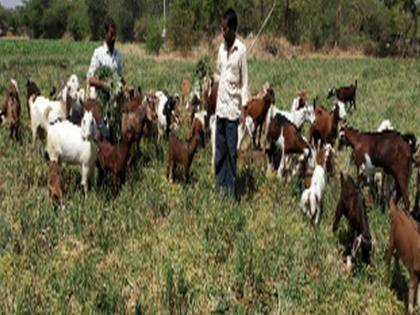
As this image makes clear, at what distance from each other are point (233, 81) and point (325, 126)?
2894 mm

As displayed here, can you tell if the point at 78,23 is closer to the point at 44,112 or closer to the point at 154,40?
the point at 154,40

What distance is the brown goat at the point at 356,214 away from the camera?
551 cm

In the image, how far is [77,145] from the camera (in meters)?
7.37

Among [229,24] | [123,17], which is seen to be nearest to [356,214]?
[229,24]

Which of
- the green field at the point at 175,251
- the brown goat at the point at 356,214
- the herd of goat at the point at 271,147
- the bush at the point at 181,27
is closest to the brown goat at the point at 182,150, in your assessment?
the herd of goat at the point at 271,147

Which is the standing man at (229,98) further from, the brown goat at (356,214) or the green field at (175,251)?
the brown goat at (356,214)

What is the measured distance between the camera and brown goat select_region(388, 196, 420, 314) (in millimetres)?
4711

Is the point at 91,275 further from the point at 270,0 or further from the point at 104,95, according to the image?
the point at 270,0

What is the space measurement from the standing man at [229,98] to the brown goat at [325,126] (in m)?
2.58

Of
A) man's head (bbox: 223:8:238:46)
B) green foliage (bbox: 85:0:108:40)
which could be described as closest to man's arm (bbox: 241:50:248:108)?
man's head (bbox: 223:8:238:46)

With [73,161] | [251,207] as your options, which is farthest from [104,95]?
[251,207]

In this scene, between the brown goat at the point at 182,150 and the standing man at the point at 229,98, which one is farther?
the brown goat at the point at 182,150

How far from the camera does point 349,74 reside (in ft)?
76.2

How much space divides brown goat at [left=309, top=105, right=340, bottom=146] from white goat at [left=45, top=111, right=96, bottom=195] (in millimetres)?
4049
